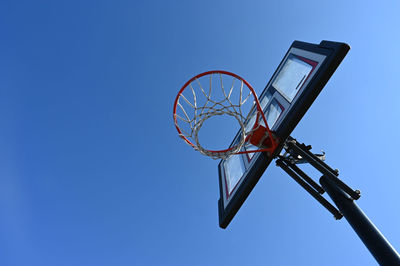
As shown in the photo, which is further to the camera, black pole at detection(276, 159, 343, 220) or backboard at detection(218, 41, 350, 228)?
black pole at detection(276, 159, 343, 220)

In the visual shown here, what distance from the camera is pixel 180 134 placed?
3832 millimetres

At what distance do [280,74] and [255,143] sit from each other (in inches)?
62.8

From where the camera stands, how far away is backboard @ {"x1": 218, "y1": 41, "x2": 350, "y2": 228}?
3.05 metres

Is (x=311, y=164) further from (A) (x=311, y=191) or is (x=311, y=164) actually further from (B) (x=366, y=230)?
(B) (x=366, y=230)

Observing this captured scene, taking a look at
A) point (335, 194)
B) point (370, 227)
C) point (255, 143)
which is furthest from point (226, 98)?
point (370, 227)

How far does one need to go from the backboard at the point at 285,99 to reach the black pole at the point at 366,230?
877 mm

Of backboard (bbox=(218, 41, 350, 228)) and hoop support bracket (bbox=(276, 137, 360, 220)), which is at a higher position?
backboard (bbox=(218, 41, 350, 228))

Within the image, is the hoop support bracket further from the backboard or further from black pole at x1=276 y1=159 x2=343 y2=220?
the backboard

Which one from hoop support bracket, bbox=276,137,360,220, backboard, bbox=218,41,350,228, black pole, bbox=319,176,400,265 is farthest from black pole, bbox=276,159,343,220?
black pole, bbox=319,176,400,265

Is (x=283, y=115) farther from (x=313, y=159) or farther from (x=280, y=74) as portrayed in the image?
(x=280, y=74)

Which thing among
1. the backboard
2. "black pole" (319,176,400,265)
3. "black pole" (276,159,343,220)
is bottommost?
"black pole" (319,176,400,265)

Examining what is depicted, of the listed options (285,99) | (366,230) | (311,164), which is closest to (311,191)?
(311,164)

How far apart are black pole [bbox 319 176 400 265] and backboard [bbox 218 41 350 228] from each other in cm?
88

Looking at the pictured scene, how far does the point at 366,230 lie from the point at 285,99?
1925 mm
